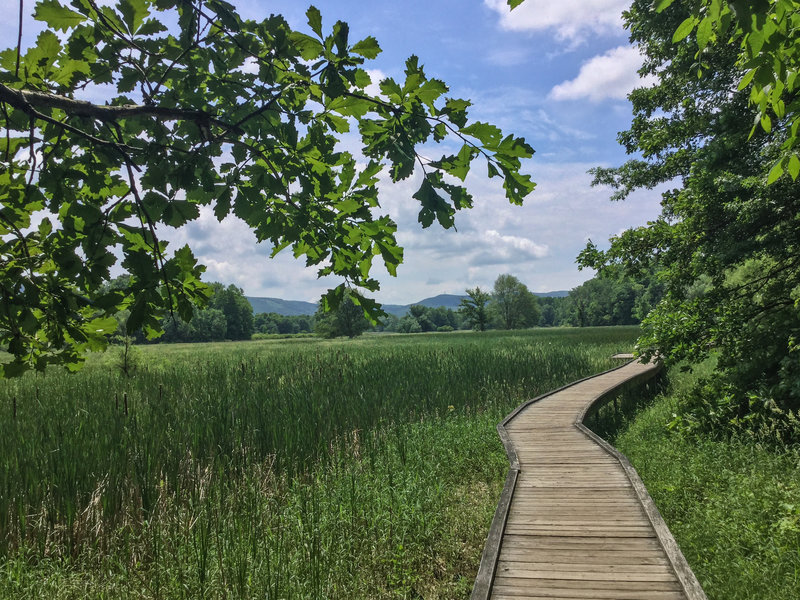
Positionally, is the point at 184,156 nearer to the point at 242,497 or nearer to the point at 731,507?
the point at 242,497

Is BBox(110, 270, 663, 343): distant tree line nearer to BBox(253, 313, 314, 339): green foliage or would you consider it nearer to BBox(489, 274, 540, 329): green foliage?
BBox(489, 274, 540, 329): green foliage

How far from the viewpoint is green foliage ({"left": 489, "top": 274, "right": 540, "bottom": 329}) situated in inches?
3105

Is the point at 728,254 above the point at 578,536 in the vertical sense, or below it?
above

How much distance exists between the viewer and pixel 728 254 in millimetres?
6566

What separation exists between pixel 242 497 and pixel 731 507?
5206mm

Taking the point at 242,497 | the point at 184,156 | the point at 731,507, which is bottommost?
the point at 731,507

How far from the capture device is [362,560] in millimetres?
4180

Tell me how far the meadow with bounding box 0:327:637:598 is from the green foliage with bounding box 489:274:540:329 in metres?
72.7

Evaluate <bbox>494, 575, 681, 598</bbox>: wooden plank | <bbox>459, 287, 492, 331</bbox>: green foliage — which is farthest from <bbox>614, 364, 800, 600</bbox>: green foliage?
<bbox>459, 287, 492, 331</bbox>: green foliage

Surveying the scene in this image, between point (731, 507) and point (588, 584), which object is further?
Answer: point (731, 507)

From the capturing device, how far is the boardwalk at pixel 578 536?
118 inches

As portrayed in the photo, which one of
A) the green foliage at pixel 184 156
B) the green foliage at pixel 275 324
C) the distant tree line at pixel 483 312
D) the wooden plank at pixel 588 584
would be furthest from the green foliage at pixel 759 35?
the green foliage at pixel 275 324

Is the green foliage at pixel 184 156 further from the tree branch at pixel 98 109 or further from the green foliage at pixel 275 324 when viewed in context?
the green foliage at pixel 275 324

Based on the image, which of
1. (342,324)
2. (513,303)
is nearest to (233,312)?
(342,324)
